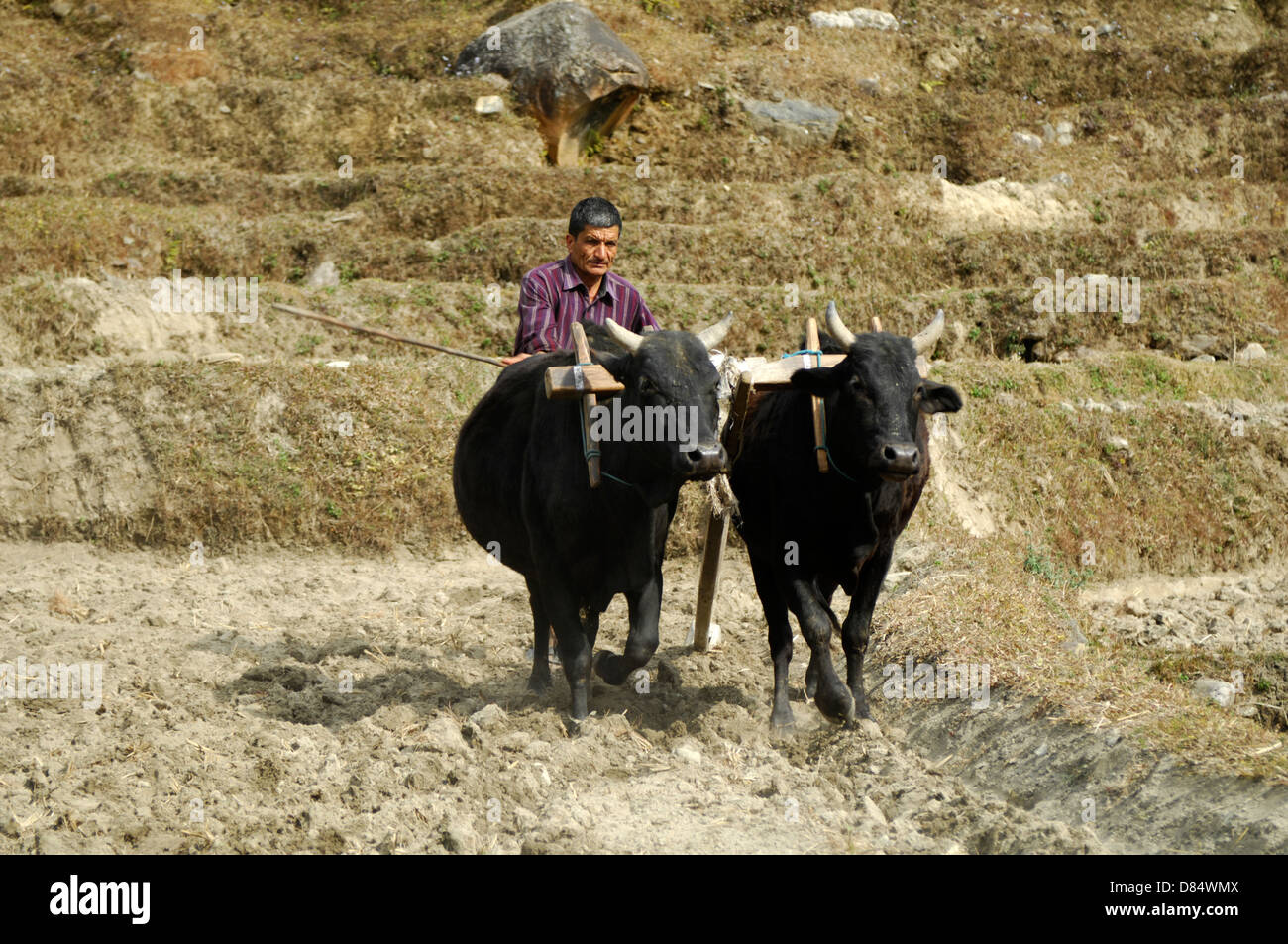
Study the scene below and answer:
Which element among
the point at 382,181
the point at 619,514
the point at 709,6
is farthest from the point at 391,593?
the point at 709,6

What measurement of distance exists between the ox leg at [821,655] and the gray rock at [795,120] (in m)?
14.7

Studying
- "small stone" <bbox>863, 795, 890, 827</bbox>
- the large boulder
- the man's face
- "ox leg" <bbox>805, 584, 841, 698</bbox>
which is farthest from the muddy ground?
the large boulder

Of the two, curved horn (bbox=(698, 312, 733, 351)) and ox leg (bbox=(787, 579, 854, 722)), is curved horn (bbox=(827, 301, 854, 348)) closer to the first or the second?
curved horn (bbox=(698, 312, 733, 351))

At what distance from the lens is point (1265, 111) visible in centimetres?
1931

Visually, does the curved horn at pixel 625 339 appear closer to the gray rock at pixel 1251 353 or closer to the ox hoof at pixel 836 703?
the ox hoof at pixel 836 703

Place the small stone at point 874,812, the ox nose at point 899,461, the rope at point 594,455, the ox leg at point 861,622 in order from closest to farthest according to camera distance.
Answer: the small stone at point 874,812 < the ox nose at point 899,461 < the rope at point 594,455 < the ox leg at point 861,622

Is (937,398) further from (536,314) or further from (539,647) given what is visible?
(539,647)

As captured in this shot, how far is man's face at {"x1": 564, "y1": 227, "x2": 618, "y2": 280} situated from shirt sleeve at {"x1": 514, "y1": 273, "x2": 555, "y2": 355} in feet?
0.74

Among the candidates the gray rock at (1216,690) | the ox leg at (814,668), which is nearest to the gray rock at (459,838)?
the ox leg at (814,668)

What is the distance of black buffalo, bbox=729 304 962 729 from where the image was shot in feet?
16.7

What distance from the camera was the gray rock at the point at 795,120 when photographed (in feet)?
62.6

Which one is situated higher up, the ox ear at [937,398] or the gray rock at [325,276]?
the gray rock at [325,276]

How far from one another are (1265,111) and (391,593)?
1695cm

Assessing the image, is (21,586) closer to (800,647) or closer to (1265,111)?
(800,647)
